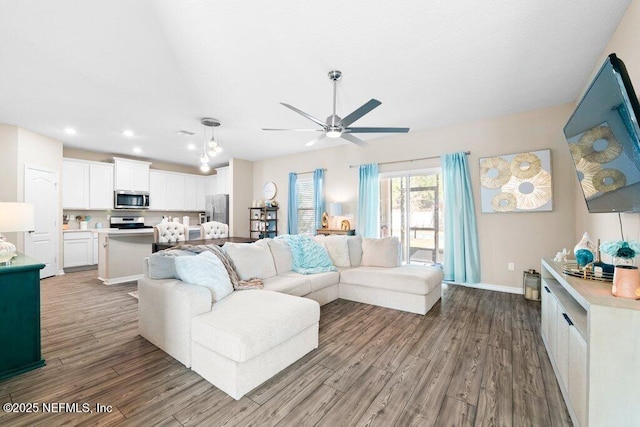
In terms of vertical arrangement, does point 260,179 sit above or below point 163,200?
above

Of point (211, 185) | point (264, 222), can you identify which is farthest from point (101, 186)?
point (264, 222)

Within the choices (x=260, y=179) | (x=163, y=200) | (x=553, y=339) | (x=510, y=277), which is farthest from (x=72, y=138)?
(x=510, y=277)

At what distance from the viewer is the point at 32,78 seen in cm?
309

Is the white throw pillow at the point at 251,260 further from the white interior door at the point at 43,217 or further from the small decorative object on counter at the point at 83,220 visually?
the small decorative object on counter at the point at 83,220

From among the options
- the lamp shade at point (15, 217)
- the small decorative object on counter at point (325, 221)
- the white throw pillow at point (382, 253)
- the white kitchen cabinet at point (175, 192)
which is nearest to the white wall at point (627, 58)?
the white throw pillow at point (382, 253)

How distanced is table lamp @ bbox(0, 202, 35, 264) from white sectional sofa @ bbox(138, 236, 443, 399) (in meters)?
0.96

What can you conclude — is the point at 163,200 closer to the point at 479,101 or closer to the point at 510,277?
the point at 479,101

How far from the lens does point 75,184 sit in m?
6.05

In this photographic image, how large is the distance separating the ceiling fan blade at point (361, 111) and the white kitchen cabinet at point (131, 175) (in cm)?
633

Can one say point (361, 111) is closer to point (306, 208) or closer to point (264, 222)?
point (306, 208)

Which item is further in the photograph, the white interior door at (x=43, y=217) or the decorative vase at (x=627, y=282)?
the white interior door at (x=43, y=217)

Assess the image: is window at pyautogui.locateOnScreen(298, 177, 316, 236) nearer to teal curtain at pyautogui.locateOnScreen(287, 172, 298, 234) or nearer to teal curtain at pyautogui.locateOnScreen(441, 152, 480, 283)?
teal curtain at pyautogui.locateOnScreen(287, 172, 298, 234)

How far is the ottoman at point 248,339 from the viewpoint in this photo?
180 centimetres

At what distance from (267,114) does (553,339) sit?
4.25 m
